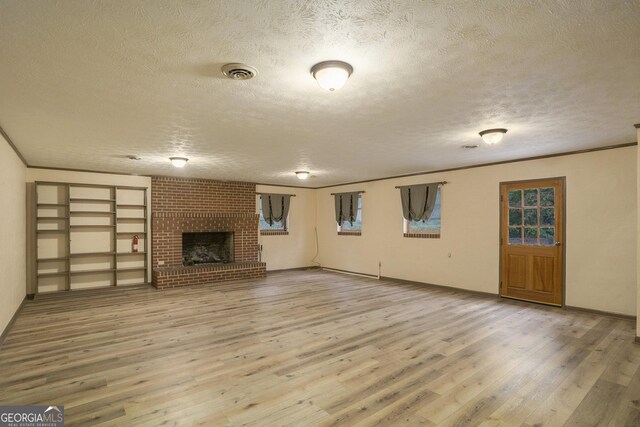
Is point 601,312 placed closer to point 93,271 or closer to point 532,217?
point 532,217

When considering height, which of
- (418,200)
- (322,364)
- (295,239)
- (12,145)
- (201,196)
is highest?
(12,145)

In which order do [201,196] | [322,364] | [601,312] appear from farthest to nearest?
[201,196]
[601,312]
[322,364]

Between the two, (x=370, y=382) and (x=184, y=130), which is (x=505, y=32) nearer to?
(x=370, y=382)

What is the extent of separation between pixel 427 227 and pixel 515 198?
178cm

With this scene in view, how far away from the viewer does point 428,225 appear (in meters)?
6.70

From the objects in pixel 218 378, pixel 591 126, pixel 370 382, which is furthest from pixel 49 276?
pixel 591 126

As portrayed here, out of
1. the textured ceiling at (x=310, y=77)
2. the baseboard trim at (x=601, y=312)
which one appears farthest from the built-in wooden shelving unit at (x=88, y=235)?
the baseboard trim at (x=601, y=312)

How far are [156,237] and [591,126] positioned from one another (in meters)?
7.05

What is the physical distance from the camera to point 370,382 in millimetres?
2582

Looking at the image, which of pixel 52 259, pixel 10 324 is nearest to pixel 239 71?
pixel 10 324

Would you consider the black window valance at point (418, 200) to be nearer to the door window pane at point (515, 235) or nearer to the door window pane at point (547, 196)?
the door window pane at point (515, 235)

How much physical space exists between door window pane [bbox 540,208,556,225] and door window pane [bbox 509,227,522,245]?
13.7 inches

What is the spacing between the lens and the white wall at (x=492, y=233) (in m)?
4.28

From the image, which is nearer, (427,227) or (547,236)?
(547,236)
